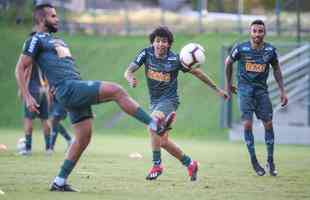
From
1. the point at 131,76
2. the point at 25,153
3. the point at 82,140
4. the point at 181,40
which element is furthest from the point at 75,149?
the point at 181,40

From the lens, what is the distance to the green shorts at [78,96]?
1068cm

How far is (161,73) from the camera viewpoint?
13391 millimetres

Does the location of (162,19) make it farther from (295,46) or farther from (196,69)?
(196,69)

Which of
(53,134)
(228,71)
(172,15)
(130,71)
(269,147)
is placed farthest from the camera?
(172,15)

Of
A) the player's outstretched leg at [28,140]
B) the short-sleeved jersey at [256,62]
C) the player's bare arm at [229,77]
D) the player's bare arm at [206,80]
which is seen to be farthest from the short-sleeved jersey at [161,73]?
the player's outstretched leg at [28,140]

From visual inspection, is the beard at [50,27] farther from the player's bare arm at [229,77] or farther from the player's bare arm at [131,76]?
the player's bare arm at [229,77]

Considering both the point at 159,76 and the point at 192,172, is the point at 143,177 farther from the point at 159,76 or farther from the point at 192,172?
the point at 159,76

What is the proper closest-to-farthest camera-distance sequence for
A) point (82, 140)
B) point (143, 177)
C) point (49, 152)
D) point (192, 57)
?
point (82, 140), point (192, 57), point (143, 177), point (49, 152)

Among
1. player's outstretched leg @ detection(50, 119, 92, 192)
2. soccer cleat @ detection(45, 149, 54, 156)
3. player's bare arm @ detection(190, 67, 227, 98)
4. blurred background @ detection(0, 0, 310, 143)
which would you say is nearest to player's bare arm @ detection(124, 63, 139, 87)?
player's bare arm @ detection(190, 67, 227, 98)

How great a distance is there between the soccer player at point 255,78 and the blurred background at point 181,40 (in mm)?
10631

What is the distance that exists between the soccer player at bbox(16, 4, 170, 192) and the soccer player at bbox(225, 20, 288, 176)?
3928 mm

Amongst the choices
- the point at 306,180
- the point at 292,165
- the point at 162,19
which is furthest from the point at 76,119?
the point at 162,19

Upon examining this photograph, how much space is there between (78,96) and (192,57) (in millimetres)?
2808

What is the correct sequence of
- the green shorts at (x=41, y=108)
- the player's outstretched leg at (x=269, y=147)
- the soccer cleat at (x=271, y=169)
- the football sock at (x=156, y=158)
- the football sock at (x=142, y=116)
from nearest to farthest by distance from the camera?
the football sock at (x=142, y=116) < the football sock at (x=156, y=158) < the soccer cleat at (x=271, y=169) < the player's outstretched leg at (x=269, y=147) < the green shorts at (x=41, y=108)
